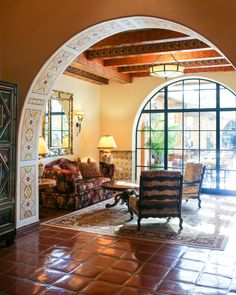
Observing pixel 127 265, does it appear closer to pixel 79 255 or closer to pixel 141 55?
pixel 79 255

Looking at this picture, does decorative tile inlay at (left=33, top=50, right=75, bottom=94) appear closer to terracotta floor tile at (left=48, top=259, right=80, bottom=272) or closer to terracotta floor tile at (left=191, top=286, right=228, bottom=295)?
terracotta floor tile at (left=48, top=259, right=80, bottom=272)

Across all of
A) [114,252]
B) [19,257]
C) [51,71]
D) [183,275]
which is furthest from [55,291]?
[51,71]

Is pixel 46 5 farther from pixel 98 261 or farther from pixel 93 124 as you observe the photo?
pixel 93 124

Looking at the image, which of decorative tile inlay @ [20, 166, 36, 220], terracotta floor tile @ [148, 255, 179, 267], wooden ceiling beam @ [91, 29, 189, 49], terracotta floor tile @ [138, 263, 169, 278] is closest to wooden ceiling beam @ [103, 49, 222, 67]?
wooden ceiling beam @ [91, 29, 189, 49]

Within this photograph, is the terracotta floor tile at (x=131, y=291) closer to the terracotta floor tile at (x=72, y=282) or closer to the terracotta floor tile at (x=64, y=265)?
the terracotta floor tile at (x=72, y=282)

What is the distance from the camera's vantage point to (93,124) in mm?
9383

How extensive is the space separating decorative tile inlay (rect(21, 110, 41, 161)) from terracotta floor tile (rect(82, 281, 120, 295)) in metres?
2.37

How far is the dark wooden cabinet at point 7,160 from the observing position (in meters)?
4.39

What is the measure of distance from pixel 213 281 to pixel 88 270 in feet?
4.25

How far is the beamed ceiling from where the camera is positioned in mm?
5805

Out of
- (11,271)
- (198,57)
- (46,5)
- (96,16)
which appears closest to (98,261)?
(11,271)

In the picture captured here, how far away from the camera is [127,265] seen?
382 centimetres

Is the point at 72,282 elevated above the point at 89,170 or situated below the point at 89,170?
below

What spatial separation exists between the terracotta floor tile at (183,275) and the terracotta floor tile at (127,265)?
0.39 metres
